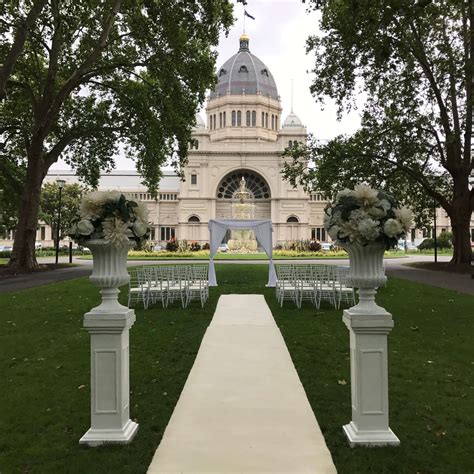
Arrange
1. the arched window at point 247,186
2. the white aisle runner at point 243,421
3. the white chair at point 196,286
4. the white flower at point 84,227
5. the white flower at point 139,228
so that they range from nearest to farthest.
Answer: the white aisle runner at point 243,421
the white flower at point 84,227
the white flower at point 139,228
the white chair at point 196,286
the arched window at point 247,186

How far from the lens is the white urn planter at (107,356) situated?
13.0 feet

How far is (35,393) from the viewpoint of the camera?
17.4ft

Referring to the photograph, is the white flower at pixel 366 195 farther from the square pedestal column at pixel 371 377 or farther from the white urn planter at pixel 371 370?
the square pedestal column at pixel 371 377

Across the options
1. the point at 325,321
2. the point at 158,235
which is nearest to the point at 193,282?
the point at 325,321

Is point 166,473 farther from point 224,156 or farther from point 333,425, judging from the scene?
point 224,156

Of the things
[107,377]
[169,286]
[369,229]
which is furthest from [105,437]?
[169,286]

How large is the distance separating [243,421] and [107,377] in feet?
4.57

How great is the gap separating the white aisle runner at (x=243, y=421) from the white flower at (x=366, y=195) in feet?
7.16

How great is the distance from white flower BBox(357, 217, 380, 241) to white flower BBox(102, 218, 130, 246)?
212 centimetres

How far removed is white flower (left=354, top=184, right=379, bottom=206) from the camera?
393 centimetres

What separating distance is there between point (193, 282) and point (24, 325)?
499cm

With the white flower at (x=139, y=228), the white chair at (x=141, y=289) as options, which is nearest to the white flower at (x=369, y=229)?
the white flower at (x=139, y=228)

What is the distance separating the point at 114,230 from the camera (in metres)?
3.95

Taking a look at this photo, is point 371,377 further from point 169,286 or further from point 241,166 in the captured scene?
point 241,166
